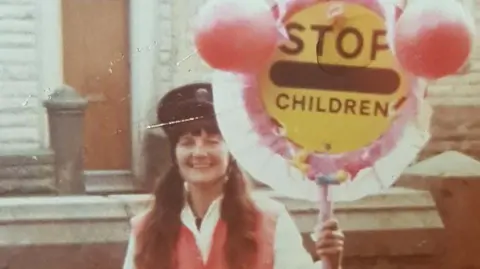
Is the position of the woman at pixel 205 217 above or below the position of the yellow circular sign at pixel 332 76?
below

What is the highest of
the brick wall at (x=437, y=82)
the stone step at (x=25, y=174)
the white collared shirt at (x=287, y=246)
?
the brick wall at (x=437, y=82)

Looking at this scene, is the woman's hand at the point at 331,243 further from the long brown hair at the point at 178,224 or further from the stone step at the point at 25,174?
the stone step at the point at 25,174

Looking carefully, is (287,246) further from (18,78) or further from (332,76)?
(18,78)

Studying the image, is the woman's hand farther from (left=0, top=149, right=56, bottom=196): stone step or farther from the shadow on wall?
(left=0, top=149, right=56, bottom=196): stone step

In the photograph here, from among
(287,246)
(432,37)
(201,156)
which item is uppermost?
(432,37)

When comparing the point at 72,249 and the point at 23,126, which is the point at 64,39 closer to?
the point at 23,126

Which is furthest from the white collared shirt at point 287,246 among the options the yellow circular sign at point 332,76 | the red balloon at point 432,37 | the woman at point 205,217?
the red balloon at point 432,37

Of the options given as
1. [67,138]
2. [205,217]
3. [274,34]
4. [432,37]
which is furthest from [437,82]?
[67,138]
